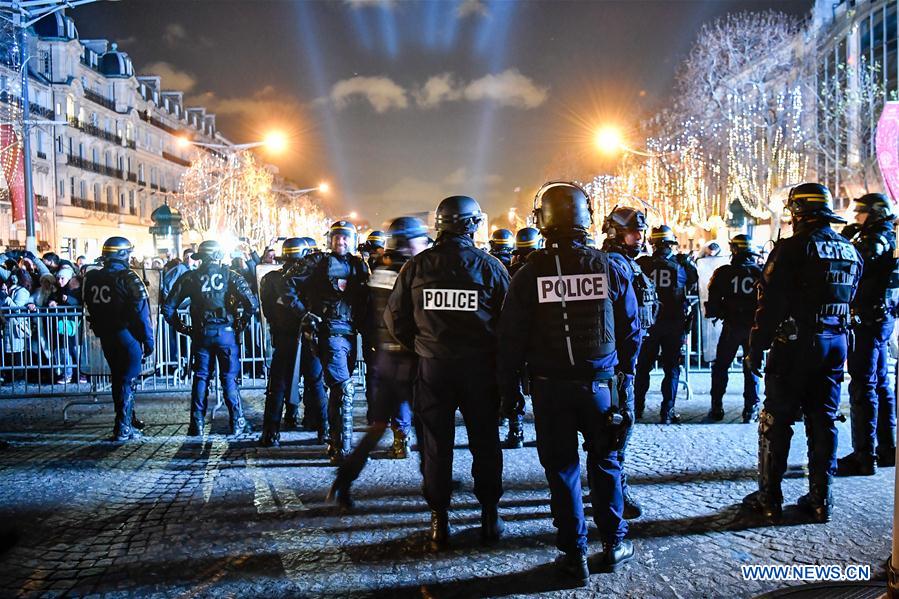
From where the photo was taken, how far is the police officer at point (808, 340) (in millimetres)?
4988

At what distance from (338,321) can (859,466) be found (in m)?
4.67

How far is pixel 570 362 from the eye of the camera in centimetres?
421

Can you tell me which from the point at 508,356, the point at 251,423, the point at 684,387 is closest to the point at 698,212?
the point at 684,387

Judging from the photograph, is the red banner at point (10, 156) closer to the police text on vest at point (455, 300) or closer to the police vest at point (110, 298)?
the police vest at point (110, 298)

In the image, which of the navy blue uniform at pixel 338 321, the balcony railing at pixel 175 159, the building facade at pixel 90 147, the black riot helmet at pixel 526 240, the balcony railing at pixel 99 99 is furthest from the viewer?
the balcony railing at pixel 175 159

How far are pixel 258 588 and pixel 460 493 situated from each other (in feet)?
6.81

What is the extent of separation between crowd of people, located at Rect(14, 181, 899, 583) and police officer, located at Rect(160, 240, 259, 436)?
2.28 ft

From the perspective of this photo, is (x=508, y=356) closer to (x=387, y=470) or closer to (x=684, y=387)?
(x=387, y=470)

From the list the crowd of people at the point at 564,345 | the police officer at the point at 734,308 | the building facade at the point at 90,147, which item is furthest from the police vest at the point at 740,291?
the building facade at the point at 90,147

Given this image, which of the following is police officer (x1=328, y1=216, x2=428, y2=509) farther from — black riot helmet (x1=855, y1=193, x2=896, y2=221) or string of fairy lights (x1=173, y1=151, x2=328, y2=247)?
string of fairy lights (x1=173, y1=151, x2=328, y2=247)

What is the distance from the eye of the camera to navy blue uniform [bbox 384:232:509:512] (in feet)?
15.4

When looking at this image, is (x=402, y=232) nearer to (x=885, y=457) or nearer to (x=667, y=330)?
(x=667, y=330)

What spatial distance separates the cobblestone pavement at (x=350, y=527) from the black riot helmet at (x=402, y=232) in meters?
2.02

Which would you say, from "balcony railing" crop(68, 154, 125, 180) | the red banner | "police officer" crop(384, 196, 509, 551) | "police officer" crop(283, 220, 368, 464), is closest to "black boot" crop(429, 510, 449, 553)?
"police officer" crop(384, 196, 509, 551)
